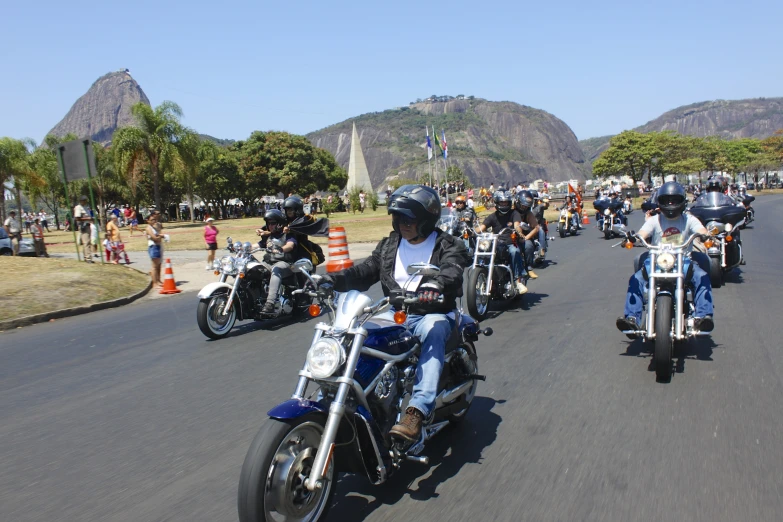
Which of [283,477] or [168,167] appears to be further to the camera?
[168,167]

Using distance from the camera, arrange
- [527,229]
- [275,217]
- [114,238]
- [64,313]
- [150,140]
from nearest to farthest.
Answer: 1. [275,217]
2. [527,229]
3. [64,313]
4. [114,238]
5. [150,140]

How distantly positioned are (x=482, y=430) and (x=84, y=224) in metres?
18.8

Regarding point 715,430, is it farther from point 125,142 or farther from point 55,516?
point 125,142

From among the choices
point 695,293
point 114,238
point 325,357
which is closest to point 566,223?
point 114,238

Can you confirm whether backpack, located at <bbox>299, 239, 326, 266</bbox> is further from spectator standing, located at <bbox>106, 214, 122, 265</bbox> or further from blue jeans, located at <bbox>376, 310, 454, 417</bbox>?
spectator standing, located at <bbox>106, 214, 122, 265</bbox>

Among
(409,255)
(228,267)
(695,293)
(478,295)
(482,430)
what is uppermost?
(409,255)

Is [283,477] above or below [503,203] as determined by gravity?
below

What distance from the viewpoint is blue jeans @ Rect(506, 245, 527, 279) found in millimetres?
10031

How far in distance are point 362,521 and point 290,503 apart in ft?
1.67

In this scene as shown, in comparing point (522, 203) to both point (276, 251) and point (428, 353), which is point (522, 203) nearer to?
point (276, 251)

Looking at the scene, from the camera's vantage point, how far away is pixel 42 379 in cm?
692

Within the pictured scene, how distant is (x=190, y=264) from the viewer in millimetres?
19219

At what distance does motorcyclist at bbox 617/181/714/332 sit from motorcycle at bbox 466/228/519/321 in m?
2.49

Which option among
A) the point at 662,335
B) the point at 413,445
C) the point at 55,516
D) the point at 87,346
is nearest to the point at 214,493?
the point at 55,516
